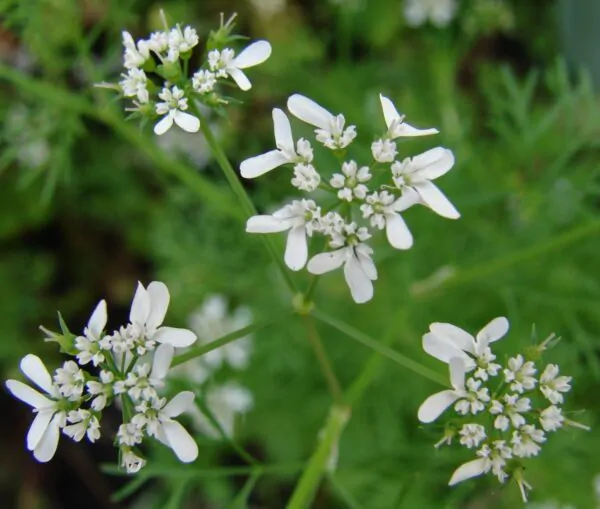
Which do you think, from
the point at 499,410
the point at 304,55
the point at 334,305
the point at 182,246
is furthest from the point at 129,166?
the point at 499,410

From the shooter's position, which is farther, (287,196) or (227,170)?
(287,196)

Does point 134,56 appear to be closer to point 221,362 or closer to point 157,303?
point 157,303

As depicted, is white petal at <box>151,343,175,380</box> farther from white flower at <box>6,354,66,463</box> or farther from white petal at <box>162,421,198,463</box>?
white flower at <box>6,354,66,463</box>

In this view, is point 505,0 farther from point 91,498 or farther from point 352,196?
point 91,498

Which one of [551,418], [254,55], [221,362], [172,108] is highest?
[254,55]

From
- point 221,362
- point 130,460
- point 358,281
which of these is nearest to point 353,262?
point 358,281

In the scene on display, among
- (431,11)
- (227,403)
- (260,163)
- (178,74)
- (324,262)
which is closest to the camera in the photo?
(324,262)

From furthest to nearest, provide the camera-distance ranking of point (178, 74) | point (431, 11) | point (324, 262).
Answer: point (431, 11) < point (178, 74) < point (324, 262)
